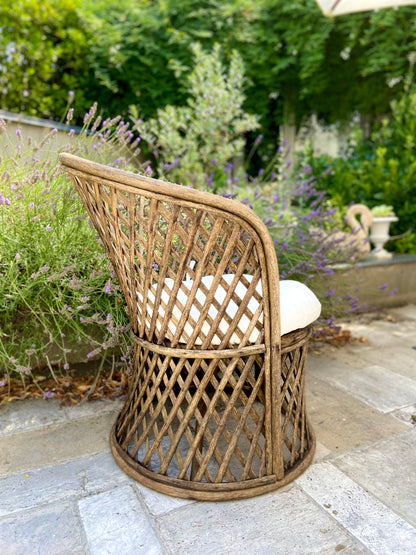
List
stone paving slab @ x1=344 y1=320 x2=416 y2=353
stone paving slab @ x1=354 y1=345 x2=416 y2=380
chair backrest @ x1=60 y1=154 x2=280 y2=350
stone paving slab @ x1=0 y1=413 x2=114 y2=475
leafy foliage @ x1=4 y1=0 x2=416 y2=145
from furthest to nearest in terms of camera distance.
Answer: leafy foliage @ x1=4 y1=0 x2=416 y2=145, stone paving slab @ x1=344 y1=320 x2=416 y2=353, stone paving slab @ x1=354 y1=345 x2=416 y2=380, stone paving slab @ x1=0 y1=413 x2=114 y2=475, chair backrest @ x1=60 y1=154 x2=280 y2=350

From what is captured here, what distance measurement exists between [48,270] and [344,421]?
1.38 meters

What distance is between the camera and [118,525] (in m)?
1.27

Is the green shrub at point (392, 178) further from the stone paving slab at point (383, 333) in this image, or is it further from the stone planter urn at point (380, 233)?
the stone paving slab at point (383, 333)

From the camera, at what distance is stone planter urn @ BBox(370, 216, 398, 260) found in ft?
12.0

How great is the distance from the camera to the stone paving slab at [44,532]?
1.19 meters

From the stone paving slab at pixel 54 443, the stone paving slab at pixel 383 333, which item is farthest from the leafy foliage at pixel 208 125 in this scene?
the stone paving slab at pixel 54 443

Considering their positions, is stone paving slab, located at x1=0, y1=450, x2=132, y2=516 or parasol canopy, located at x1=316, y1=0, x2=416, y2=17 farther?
parasol canopy, located at x1=316, y1=0, x2=416, y2=17

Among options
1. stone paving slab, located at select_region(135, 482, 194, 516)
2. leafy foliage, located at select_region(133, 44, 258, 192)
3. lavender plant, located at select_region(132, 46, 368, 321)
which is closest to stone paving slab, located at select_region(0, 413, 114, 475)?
stone paving slab, located at select_region(135, 482, 194, 516)

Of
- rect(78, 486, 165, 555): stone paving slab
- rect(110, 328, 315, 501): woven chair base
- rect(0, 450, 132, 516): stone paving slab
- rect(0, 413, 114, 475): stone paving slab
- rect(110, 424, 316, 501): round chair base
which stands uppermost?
rect(110, 328, 315, 501): woven chair base

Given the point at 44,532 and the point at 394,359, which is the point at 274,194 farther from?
the point at 44,532

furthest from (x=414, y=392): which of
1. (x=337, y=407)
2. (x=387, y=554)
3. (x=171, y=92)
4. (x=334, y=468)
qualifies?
(x=171, y=92)

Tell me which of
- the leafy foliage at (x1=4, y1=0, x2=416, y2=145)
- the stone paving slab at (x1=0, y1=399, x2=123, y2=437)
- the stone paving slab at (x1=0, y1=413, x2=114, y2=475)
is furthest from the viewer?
the leafy foliage at (x1=4, y1=0, x2=416, y2=145)

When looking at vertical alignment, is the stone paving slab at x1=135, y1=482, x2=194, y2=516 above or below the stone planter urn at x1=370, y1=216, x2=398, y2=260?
below

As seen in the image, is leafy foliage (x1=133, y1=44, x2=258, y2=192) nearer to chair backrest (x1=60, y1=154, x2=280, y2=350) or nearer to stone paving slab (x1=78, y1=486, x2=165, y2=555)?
chair backrest (x1=60, y1=154, x2=280, y2=350)
